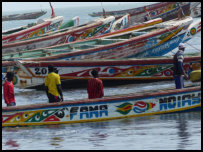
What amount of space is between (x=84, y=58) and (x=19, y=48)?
15.7ft

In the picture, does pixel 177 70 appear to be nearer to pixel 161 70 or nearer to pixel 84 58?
pixel 161 70

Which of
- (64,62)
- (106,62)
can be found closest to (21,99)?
(64,62)

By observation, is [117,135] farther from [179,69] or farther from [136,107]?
[179,69]

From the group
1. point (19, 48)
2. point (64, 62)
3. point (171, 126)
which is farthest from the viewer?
point (19, 48)

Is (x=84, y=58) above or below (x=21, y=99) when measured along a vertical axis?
above

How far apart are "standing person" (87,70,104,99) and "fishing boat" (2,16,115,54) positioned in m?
10.3

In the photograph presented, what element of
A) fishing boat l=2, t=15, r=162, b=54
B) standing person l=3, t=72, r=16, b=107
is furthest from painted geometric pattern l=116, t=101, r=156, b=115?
fishing boat l=2, t=15, r=162, b=54

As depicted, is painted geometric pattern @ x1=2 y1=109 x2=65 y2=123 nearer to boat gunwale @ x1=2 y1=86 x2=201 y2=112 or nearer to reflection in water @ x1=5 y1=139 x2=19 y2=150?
boat gunwale @ x1=2 y1=86 x2=201 y2=112

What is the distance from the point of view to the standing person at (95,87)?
12.6 m

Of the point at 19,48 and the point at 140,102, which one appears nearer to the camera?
the point at 140,102

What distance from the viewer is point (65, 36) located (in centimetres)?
2367

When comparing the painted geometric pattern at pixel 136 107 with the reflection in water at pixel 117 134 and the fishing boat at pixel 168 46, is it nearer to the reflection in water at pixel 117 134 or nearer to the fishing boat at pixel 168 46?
the reflection in water at pixel 117 134

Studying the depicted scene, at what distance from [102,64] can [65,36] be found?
631cm

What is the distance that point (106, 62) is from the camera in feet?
57.9
